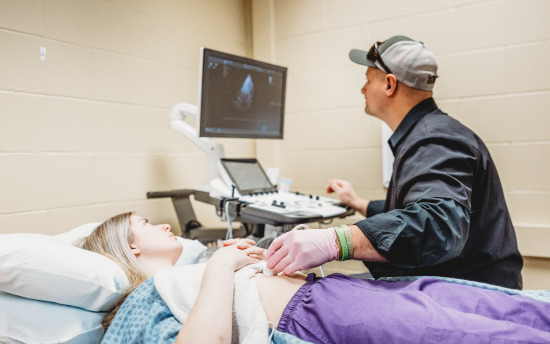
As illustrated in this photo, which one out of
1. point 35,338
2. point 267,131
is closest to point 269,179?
point 267,131

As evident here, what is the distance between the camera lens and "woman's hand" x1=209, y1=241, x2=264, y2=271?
1.15 metres

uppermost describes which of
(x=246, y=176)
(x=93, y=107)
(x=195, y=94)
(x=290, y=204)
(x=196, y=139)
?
(x=195, y=94)

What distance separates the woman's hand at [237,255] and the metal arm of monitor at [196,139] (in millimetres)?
826

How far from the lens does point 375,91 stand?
1774 mm

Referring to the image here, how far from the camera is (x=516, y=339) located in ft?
2.78

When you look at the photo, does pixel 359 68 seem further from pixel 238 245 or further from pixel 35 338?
pixel 35 338

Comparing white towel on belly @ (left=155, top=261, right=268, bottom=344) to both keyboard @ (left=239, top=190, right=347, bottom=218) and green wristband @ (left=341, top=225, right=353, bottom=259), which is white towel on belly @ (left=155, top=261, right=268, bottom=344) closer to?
green wristband @ (left=341, top=225, right=353, bottom=259)

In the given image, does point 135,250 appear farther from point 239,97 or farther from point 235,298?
point 239,97

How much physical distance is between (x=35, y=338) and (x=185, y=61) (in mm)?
1714

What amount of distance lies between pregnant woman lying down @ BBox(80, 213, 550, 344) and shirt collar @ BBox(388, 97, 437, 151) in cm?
63

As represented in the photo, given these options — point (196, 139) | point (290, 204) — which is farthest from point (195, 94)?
point (290, 204)

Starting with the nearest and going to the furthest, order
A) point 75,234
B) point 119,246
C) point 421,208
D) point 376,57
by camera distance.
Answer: point 421,208
point 119,246
point 75,234
point 376,57

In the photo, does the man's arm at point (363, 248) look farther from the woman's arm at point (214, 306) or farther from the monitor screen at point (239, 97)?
the monitor screen at point (239, 97)

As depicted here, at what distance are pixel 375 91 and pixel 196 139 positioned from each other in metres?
0.88
